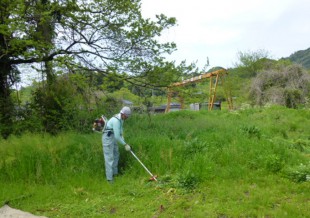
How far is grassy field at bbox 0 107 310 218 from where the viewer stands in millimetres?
5051

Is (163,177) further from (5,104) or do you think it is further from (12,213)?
(5,104)

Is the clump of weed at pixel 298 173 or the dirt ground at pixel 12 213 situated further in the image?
the clump of weed at pixel 298 173

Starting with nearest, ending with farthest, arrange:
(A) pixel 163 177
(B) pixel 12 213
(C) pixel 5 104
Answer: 1. (B) pixel 12 213
2. (A) pixel 163 177
3. (C) pixel 5 104

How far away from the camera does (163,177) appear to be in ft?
20.3

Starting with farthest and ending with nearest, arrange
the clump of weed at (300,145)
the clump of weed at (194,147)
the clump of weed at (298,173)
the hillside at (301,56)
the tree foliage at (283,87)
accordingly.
A: the hillside at (301,56) < the tree foliage at (283,87) < the clump of weed at (300,145) < the clump of weed at (194,147) < the clump of weed at (298,173)

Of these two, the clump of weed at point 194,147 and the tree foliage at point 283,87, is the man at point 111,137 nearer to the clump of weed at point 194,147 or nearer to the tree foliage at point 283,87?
the clump of weed at point 194,147

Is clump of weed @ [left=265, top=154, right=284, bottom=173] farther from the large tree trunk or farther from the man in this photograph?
the large tree trunk

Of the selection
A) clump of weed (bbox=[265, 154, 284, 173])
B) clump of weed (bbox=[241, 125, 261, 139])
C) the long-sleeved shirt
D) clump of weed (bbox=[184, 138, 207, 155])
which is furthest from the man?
clump of weed (bbox=[241, 125, 261, 139])

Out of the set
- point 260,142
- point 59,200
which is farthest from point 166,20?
point 59,200

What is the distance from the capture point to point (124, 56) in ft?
29.2

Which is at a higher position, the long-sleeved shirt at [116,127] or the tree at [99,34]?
the tree at [99,34]

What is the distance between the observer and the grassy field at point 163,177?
505 centimetres

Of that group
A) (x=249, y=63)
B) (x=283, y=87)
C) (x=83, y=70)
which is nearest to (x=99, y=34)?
(x=83, y=70)

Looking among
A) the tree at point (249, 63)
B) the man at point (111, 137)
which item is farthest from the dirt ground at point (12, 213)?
the tree at point (249, 63)
